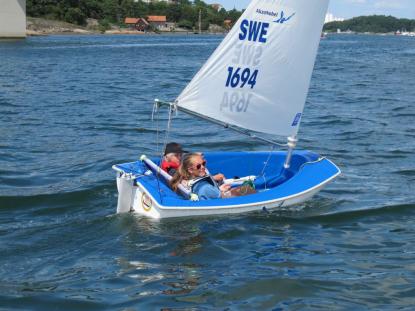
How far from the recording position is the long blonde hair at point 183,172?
317 inches

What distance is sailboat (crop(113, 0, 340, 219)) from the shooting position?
25.7 ft

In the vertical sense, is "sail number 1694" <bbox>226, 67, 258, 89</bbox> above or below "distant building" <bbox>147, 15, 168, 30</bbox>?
above

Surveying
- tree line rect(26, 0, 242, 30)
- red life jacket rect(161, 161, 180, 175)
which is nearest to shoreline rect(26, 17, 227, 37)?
tree line rect(26, 0, 242, 30)

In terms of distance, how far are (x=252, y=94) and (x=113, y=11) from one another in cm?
15403

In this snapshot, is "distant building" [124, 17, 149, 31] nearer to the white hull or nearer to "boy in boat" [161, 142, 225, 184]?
"boy in boat" [161, 142, 225, 184]

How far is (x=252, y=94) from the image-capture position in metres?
8.23

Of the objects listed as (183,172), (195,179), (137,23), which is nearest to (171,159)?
(183,172)

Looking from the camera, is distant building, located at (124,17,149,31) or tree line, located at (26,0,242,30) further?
distant building, located at (124,17,149,31)

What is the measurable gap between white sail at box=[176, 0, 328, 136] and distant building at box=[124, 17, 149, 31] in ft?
491

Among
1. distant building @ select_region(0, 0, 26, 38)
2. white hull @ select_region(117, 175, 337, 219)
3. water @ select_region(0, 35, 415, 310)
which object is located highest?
white hull @ select_region(117, 175, 337, 219)

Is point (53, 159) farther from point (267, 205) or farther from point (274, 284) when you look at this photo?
point (274, 284)

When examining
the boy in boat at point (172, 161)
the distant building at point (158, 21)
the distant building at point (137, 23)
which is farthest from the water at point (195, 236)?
the distant building at point (158, 21)

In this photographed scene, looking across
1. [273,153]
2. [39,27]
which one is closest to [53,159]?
[273,153]

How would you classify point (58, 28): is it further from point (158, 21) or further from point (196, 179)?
point (196, 179)
